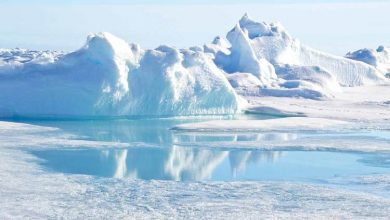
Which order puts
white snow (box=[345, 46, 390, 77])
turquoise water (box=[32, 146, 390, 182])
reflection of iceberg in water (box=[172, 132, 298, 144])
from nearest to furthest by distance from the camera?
turquoise water (box=[32, 146, 390, 182]) → reflection of iceberg in water (box=[172, 132, 298, 144]) → white snow (box=[345, 46, 390, 77])

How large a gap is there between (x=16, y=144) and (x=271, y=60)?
18.5 m

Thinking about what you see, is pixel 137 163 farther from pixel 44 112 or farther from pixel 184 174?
pixel 44 112

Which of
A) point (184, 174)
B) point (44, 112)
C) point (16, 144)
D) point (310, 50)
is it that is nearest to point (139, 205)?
point (184, 174)

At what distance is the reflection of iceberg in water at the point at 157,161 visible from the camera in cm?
1092

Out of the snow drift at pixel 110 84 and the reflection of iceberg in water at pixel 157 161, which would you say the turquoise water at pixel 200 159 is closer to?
the reflection of iceberg in water at pixel 157 161

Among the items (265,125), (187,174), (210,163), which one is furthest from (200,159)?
(265,125)

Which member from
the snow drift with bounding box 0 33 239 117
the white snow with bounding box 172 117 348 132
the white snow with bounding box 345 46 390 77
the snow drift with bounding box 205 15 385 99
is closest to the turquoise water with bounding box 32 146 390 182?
the white snow with bounding box 172 117 348 132

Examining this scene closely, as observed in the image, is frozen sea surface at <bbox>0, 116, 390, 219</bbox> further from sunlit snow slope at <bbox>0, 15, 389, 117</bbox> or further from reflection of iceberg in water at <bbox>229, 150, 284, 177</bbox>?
sunlit snow slope at <bbox>0, 15, 389, 117</bbox>

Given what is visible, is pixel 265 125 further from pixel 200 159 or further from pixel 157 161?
pixel 157 161

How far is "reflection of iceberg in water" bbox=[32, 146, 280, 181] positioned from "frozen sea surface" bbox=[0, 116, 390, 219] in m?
0.02

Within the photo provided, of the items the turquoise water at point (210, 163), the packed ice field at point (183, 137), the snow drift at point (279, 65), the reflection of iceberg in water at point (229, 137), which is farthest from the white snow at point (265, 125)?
the snow drift at point (279, 65)

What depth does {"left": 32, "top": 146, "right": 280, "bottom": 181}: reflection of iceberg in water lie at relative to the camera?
430 inches

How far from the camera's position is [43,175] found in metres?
10.5

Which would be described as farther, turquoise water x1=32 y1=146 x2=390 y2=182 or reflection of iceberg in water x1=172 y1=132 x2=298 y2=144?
reflection of iceberg in water x1=172 y1=132 x2=298 y2=144
